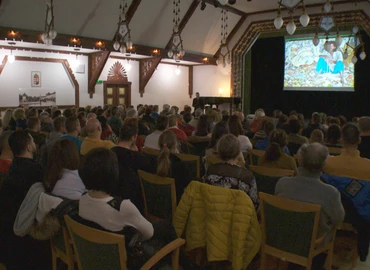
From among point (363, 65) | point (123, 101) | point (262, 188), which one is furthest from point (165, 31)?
point (262, 188)

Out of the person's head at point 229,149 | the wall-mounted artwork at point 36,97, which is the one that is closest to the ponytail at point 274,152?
the person's head at point 229,149

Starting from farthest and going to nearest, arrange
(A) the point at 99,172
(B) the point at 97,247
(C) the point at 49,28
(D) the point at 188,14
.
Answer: (D) the point at 188,14, (C) the point at 49,28, (A) the point at 99,172, (B) the point at 97,247

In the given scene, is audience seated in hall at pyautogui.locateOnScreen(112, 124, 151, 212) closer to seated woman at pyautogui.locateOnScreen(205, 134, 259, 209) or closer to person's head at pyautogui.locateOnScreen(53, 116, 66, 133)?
seated woman at pyautogui.locateOnScreen(205, 134, 259, 209)

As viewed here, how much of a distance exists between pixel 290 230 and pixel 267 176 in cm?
88

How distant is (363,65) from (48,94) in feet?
33.7

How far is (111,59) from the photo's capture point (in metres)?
12.9

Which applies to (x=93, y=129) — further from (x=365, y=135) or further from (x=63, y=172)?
(x=365, y=135)

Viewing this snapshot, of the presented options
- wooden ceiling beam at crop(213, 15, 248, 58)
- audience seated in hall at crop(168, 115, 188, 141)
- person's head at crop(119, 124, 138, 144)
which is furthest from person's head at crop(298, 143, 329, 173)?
wooden ceiling beam at crop(213, 15, 248, 58)

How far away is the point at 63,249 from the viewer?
2516mm

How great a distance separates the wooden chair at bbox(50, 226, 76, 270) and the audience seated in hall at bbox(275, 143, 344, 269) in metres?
1.54

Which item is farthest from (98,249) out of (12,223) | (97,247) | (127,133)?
(127,133)

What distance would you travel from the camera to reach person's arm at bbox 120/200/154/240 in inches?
76.3

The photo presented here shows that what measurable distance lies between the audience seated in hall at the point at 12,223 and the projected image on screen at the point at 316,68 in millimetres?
10978

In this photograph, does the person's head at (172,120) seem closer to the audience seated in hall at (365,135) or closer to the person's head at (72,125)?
the person's head at (72,125)
